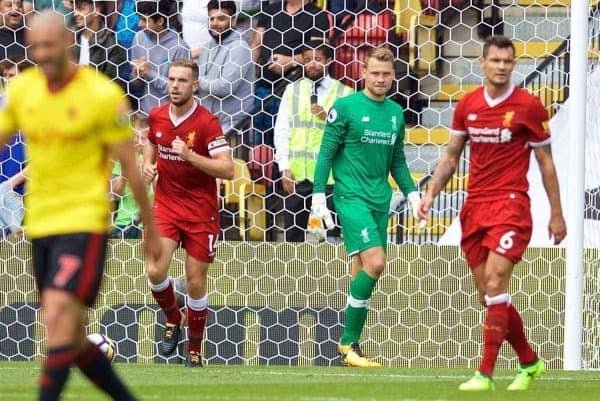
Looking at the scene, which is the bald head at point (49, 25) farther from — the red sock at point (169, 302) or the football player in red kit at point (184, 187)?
the red sock at point (169, 302)

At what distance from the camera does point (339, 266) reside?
11258 millimetres

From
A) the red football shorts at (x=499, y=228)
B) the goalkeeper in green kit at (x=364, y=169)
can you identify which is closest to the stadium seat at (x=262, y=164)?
the goalkeeper in green kit at (x=364, y=169)

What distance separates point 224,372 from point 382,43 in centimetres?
351

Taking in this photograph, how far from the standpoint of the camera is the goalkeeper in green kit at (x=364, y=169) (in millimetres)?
9836

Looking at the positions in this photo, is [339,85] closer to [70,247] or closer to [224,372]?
[224,372]

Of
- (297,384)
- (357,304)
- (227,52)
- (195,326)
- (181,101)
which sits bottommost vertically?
(297,384)

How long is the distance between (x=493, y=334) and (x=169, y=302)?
288 cm

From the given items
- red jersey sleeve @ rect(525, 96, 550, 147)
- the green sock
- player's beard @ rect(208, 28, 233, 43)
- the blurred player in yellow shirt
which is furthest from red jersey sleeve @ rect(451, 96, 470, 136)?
player's beard @ rect(208, 28, 233, 43)

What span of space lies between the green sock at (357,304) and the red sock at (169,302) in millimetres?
1171

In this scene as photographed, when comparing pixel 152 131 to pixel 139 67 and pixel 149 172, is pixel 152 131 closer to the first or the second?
pixel 149 172

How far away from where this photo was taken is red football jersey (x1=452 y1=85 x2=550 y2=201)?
7.83 metres

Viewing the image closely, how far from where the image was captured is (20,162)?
451 inches

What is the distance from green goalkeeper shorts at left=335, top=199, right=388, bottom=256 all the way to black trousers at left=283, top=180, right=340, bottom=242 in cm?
139

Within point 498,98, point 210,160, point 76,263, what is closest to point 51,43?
point 76,263
